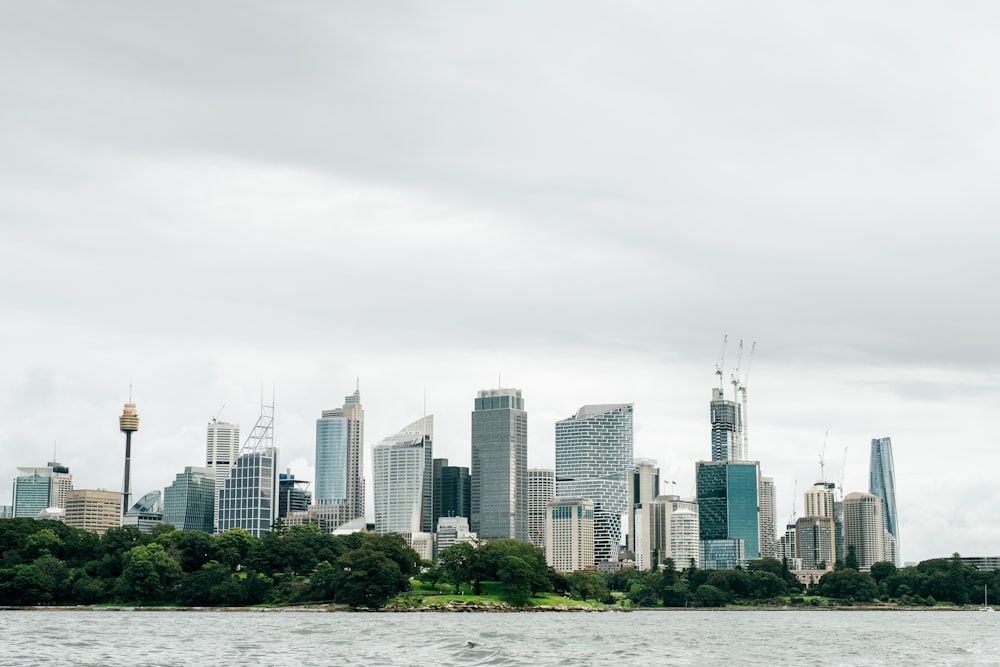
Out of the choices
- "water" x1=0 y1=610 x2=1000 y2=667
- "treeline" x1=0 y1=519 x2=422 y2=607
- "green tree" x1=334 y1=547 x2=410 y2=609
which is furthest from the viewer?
"green tree" x1=334 y1=547 x2=410 y2=609

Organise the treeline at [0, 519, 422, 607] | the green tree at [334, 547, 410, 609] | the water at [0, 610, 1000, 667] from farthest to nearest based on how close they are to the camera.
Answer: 1. the green tree at [334, 547, 410, 609]
2. the treeline at [0, 519, 422, 607]
3. the water at [0, 610, 1000, 667]

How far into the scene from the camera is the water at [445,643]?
86000 mm

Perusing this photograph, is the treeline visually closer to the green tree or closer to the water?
the green tree

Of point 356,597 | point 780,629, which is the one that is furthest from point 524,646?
point 356,597

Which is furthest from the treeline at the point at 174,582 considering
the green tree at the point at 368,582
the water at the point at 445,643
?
the water at the point at 445,643

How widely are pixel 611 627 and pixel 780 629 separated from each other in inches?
842

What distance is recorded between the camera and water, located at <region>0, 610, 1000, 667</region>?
3386 inches

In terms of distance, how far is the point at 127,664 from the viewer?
77500mm

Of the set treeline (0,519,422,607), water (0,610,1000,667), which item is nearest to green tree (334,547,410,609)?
treeline (0,519,422,607)

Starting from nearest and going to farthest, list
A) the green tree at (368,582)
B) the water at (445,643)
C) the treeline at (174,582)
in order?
the water at (445,643), the treeline at (174,582), the green tree at (368,582)

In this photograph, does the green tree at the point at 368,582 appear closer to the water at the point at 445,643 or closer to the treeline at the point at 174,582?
the treeline at the point at 174,582

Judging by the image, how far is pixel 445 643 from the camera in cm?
10150

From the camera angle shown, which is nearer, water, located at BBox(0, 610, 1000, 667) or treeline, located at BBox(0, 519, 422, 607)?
water, located at BBox(0, 610, 1000, 667)

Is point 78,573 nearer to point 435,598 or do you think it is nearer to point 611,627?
point 435,598
